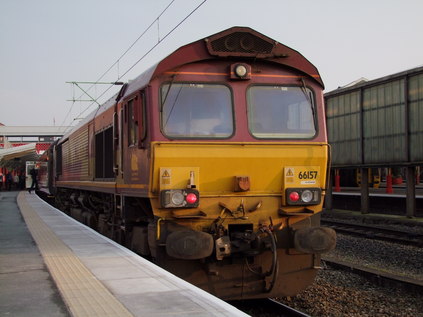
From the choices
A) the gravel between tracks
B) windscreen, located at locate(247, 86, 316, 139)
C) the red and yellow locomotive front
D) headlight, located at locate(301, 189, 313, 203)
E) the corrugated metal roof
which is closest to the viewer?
the red and yellow locomotive front

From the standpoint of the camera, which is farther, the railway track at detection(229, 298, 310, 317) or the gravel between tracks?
the gravel between tracks

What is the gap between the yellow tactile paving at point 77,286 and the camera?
5.22 metres

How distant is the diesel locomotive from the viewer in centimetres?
715

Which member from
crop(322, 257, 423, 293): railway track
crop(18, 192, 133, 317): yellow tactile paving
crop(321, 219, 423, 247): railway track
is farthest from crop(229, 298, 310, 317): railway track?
crop(321, 219, 423, 247): railway track

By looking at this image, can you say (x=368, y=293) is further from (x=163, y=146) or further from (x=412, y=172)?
(x=412, y=172)

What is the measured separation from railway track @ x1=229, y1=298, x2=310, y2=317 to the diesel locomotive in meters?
0.23

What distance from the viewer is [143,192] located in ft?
24.5

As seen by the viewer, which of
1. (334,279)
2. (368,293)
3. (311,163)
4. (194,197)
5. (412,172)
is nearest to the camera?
(194,197)

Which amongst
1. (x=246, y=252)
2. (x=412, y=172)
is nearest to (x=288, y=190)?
(x=246, y=252)

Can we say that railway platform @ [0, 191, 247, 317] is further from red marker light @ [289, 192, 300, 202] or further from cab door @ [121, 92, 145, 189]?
red marker light @ [289, 192, 300, 202]

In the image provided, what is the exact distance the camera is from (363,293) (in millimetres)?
8289

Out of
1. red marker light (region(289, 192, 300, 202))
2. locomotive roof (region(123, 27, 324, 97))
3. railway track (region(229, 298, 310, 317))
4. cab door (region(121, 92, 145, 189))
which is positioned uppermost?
locomotive roof (region(123, 27, 324, 97))

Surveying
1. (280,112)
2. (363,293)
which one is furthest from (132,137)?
(363,293)

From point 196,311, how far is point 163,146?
104 inches
